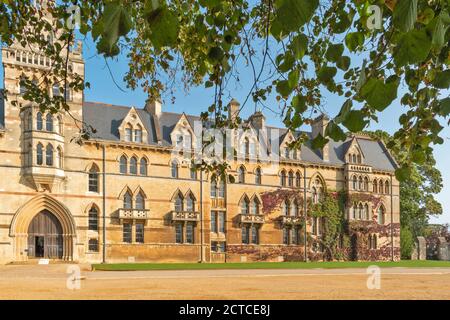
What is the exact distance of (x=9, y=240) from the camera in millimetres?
33500

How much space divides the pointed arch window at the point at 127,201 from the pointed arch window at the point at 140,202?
1.48ft

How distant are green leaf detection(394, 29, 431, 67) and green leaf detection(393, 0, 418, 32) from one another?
0.17m

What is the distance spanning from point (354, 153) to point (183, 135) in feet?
57.2

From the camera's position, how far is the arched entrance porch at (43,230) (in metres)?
34.0

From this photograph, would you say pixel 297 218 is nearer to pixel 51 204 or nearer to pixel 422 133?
pixel 51 204

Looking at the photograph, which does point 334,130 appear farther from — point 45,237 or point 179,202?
point 179,202

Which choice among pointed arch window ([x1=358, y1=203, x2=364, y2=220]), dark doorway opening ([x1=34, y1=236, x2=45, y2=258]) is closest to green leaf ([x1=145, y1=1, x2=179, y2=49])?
dark doorway opening ([x1=34, y1=236, x2=45, y2=258])

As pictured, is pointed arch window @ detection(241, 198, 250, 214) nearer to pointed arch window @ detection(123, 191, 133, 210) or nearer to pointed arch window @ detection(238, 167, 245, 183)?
pointed arch window @ detection(238, 167, 245, 183)

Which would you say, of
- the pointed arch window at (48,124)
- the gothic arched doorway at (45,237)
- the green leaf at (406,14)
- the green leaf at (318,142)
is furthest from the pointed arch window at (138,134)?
the green leaf at (406,14)

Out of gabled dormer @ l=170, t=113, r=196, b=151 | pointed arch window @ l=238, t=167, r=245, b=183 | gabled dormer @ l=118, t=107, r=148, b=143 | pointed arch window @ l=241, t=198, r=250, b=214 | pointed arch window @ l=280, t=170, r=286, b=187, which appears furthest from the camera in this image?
pointed arch window @ l=280, t=170, r=286, b=187

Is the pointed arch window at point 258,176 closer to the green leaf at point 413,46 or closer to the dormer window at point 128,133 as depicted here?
the dormer window at point 128,133

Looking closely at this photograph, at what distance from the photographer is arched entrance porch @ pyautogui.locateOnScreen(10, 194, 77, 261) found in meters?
34.0
